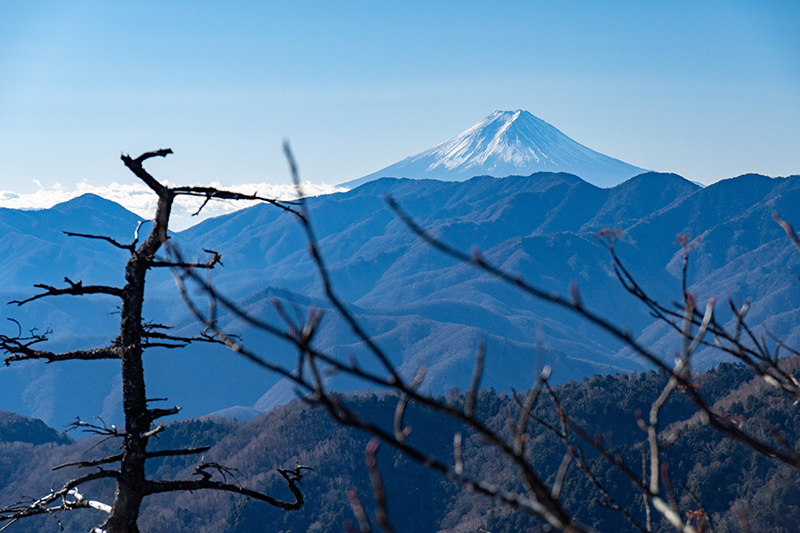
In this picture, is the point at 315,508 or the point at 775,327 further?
the point at 775,327

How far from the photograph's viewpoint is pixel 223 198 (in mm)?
5082

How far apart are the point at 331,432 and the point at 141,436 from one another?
45.9 m

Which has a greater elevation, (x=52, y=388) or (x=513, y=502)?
(x=513, y=502)

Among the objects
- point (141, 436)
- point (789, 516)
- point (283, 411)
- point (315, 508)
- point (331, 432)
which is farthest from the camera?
point (283, 411)

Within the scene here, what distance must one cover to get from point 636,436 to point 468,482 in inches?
1777

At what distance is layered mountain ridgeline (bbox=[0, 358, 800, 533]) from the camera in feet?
101

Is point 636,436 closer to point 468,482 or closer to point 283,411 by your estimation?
point 283,411

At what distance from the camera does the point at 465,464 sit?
139 ft

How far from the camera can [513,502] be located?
61.6 inches

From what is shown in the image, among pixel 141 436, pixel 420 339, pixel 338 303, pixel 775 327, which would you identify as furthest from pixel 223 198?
pixel 775 327

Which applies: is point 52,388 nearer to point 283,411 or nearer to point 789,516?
point 283,411

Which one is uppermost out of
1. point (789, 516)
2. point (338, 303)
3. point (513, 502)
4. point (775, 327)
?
point (338, 303)

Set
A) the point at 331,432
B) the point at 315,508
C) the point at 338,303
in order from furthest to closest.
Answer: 1. the point at 331,432
2. the point at 315,508
3. the point at 338,303

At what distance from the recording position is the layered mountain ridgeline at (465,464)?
30641 mm
